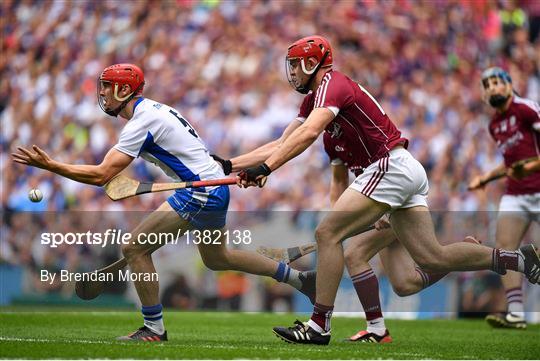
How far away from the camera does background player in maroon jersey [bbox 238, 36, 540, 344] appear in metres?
6.89

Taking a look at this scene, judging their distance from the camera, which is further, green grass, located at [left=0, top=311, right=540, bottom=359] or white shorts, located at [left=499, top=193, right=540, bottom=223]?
white shorts, located at [left=499, top=193, right=540, bottom=223]

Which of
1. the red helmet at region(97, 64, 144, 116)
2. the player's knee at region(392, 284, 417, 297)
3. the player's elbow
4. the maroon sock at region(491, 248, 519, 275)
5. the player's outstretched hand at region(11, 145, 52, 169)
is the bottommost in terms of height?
the player's knee at region(392, 284, 417, 297)

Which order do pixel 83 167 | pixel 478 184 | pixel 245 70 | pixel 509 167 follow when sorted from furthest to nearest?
pixel 245 70 → pixel 478 184 → pixel 509 167 → pixel 83 167

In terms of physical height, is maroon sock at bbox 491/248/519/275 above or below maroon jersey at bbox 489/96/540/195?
below

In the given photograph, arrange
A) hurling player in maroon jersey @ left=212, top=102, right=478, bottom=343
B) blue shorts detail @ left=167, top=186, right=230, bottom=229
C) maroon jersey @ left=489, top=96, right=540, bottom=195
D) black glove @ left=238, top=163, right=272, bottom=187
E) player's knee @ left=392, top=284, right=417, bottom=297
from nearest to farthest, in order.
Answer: black glove @ left=238, top=163, right=272, bottom=187
blue shorts detail @ left=167, top=186, right=230, bottom=229
hurling player in maroon jersey @ left=212, top=102, right=478, bottom=343
player's knee @ left=392, top=284, right=417, bottom=297
maroon jersey @ left=489, top=96, right=540, bottom=195

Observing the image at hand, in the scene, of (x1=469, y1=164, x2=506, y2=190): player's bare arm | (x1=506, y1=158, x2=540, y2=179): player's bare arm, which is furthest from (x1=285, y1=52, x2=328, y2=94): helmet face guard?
(x1=469, y1=164, x2=506, y2=190): player's bare arm

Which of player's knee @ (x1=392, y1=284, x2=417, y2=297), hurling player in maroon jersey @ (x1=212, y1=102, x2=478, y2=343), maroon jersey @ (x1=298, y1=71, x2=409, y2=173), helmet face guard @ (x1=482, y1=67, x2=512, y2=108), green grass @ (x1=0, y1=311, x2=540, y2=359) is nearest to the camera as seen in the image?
green grass @ (x1=0, y1=311, x2=540, y2=359)

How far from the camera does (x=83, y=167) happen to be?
7098 mm

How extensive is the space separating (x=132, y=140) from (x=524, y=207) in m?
4.77

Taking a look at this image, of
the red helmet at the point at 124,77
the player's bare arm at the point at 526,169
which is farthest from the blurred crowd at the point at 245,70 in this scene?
the red helmet at the point at 124,77

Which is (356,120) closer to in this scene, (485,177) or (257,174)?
(257,174)

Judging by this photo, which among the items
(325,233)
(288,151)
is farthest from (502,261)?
(288,151)

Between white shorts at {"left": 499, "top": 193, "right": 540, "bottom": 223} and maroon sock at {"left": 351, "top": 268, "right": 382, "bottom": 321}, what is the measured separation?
300 centimetres

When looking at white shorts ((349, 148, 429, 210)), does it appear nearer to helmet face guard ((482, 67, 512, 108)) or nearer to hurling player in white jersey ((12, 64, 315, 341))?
hurling player in white jersey ((12, 64, 315, 341))
